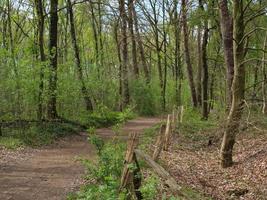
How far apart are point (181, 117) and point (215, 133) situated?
5551 mm

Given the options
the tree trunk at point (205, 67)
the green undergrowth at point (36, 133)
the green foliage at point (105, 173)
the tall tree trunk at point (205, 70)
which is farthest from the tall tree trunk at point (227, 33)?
the tall tree trunk at point (205, 70)

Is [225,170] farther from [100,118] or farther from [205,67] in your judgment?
[100,118]

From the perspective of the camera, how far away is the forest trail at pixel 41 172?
31.3 feet

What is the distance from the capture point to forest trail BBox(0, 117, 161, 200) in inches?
376

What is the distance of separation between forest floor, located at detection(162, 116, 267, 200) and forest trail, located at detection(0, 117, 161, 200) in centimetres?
292

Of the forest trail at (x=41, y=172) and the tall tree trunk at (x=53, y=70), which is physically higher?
the tall tree trunk at (x=53, y=70)

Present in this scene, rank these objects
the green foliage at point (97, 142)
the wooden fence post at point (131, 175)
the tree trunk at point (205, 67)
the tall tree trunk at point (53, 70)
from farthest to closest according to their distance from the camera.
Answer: the tree trunk at point (205, 67), the tall tree trunk at point (53, 70), the green foliage at point (97, 142), the wooden fence post at point (131, 175)

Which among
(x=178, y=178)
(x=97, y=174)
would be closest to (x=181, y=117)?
(x=178, y=178)

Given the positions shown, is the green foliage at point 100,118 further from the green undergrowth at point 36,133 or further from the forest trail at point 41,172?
the forest trail at point 41,172

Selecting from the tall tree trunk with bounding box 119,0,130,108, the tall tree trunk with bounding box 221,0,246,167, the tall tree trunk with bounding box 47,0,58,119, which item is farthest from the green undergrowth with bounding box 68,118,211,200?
the tall tree trunk with bounding box 119,0,130,108

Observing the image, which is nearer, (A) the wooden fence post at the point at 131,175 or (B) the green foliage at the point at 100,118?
(A) the wooden fence post at the point at 131,175

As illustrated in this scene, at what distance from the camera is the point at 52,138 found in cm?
1711

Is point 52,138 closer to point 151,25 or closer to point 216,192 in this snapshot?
Answer: point 216,192

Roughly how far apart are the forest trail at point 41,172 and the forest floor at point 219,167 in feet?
9.57
